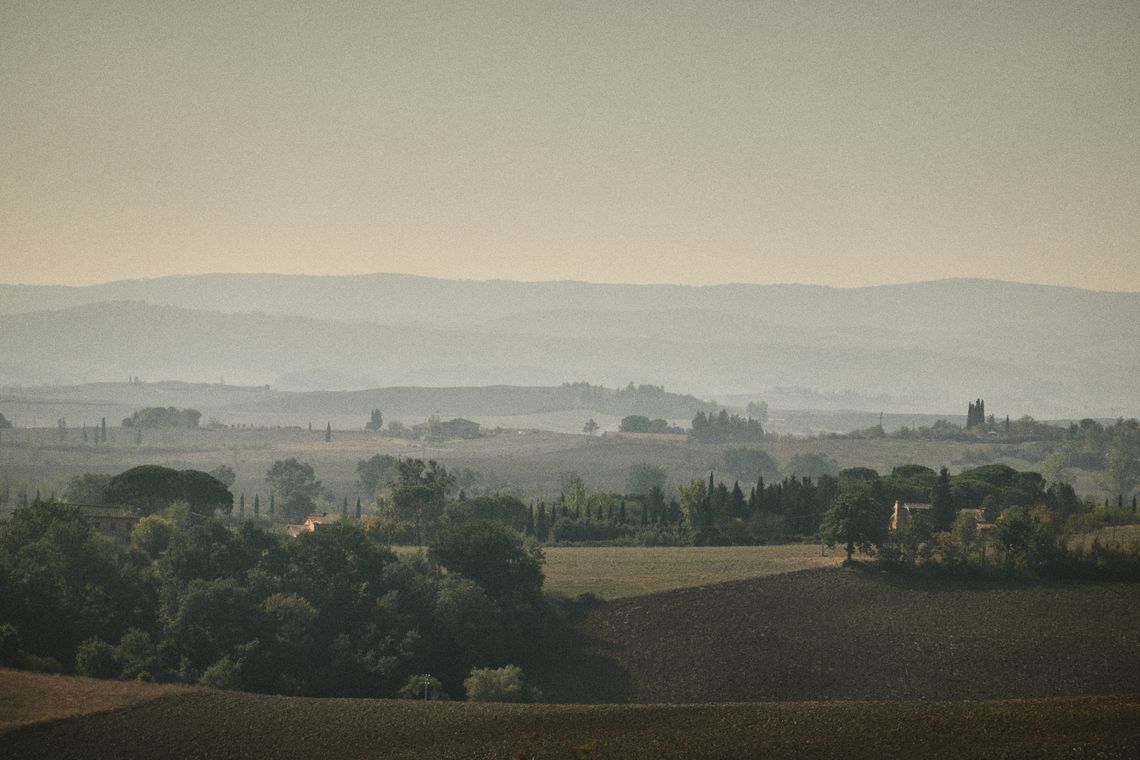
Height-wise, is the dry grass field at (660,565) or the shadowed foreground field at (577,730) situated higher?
the dry grass field at (660,565)

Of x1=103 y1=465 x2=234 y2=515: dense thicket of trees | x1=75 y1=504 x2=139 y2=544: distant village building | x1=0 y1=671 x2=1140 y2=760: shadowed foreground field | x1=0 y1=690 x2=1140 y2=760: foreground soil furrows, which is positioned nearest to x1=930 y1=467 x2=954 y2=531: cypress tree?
x1=0 y1=690 x2=1140 y2=760: foreground soil furrows

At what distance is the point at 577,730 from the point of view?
191ft

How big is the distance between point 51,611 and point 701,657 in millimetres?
39637

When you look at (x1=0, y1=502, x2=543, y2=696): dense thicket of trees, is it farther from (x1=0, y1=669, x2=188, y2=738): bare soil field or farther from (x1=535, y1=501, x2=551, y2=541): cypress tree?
(x1=535, y1=501, x2=551, y2=541): cypress tree

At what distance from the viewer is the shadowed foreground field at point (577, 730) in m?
52.2

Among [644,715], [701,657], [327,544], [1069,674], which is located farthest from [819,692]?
[327,544]

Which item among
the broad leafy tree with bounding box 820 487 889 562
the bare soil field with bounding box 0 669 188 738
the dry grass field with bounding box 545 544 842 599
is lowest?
the bare soil field with bounding box 0 669 188 738

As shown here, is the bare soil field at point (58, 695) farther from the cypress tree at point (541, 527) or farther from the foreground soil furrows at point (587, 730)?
the cypress tree at point (541, 527)

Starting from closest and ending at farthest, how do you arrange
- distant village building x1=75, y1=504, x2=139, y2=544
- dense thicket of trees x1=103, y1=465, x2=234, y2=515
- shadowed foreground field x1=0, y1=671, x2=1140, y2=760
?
shadowed foreground field x1=0, y1=671, x2=1140, y2=760 → distant village building x1=75, y1=504, x2=139, y2=544 → dense thicket of trees x1=103, y1=465, x2=234, y2=515

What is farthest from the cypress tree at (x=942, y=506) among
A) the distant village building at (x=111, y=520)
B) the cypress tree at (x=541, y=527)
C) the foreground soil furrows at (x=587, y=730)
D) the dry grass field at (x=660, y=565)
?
the distant village building at (x=111, y=520)

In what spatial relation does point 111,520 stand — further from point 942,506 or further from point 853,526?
point 942,506

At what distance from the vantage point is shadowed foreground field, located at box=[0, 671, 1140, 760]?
52.2 metres

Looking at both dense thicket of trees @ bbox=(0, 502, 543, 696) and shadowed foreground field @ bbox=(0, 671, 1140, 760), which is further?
dense thicket of trees @ bbox=(0, 502, 543, 696)

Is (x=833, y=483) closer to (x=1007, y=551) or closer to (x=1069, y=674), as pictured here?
(x=1007, y=551)
